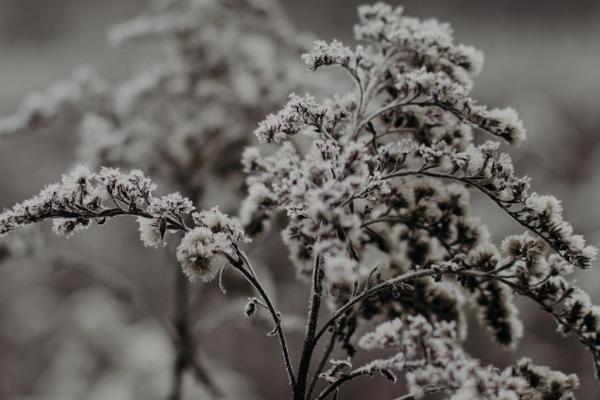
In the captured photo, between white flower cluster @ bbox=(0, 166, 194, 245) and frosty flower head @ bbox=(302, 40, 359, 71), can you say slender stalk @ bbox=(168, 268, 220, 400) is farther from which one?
frosty flower head @ bbox=(302, 40, 359, 71)

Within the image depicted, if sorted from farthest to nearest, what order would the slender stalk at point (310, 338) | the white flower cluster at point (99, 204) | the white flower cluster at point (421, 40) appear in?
the white flower cluster at point (421, 40) < the slender stalk at point (310, 338) < the white flower cluster at point (99, 204)

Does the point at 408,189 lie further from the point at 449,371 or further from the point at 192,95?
the point at 192,95

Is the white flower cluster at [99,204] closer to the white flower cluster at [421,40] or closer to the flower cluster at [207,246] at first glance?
the flower cluster at [207,246]

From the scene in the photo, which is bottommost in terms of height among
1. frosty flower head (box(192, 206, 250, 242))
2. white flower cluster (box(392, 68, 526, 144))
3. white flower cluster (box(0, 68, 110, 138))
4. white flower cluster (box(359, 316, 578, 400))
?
white flower cluster (box(359, 316, 578, 400))

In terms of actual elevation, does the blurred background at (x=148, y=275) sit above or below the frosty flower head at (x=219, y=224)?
above

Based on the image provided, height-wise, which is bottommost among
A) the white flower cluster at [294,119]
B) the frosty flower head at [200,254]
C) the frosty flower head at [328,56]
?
the frosty flower head at [200,254]

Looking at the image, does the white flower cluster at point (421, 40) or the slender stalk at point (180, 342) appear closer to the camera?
the white flower cluster at point (421, 40)

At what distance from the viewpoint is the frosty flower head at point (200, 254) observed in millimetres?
1729

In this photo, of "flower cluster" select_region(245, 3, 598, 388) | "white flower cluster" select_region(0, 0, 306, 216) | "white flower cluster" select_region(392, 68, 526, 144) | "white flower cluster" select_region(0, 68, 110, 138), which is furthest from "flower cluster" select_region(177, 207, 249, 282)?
"white flower cluster" select_region(0, 68, 110, 138)

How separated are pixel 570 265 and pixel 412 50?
0.99 meters

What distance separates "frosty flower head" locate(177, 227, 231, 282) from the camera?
1729 mm

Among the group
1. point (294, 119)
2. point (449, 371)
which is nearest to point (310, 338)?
point (449, 371)

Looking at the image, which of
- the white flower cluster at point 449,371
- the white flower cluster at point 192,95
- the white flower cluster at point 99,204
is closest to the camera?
the white flower cluster at point 449,371

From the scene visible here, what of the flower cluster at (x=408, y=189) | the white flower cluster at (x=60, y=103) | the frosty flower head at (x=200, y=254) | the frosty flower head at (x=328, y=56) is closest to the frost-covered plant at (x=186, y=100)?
the white flower cluster at (x=60, y=103)
